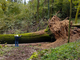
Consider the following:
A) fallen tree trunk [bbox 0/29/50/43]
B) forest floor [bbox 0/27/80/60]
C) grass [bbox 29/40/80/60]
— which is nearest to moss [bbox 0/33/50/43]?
fallen tree trunk [bbox 0/29/50/43]

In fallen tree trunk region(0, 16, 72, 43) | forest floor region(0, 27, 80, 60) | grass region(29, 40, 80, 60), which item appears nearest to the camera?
grass region(29, 40, 80, 60)

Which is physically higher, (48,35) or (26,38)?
(48,35)

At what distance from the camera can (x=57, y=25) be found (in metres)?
9.67

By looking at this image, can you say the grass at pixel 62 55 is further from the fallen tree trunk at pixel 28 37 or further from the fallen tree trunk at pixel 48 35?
the fallen tree trunk at pixel 28 37

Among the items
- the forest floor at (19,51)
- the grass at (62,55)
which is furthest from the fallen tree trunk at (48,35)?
the grass at (62,55)

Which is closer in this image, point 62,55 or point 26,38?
point 62,55

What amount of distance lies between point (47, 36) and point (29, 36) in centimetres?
206

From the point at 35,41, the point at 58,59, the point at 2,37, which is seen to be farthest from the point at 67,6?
the point at 58,59

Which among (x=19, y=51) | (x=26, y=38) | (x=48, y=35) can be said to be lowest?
(x=19, y=51)

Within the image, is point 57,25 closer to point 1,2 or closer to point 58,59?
point 58,59

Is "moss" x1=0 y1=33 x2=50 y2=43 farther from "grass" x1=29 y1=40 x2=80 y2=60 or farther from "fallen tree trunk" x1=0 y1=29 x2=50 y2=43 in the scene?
"grass" x1=29 y1=40 x2=80 y2=60

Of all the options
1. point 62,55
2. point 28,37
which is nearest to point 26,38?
point 28,37

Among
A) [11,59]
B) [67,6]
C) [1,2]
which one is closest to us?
[11,59]

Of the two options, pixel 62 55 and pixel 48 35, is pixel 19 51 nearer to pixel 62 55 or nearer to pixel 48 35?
pixel 62 55
